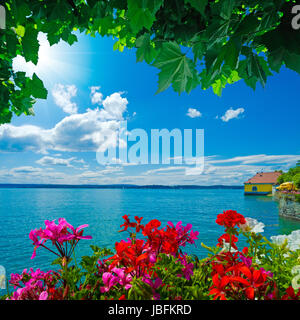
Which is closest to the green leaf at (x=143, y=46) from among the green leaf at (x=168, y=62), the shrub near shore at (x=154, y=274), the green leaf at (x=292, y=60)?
the green leaf at (x=168, y=62)

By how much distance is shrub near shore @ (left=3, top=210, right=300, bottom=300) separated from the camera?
99 cm

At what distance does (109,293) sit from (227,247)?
2.86ft

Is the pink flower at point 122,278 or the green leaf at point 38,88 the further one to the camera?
the green leaf at point 38,88

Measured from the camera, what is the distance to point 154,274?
3.99ft

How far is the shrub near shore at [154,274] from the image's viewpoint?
99cm

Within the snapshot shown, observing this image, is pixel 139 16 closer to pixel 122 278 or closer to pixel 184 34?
pixel 184 34

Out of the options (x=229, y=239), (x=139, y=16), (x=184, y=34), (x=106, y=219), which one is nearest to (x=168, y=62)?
(x=139, y=16)

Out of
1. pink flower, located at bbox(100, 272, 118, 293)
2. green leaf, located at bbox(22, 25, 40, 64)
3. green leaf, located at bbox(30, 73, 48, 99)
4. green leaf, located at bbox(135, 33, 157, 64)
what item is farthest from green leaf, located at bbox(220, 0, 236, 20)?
pink flower, located at bbox(100, 272, 118, 293)

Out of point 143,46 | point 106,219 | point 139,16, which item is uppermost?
point 143,46

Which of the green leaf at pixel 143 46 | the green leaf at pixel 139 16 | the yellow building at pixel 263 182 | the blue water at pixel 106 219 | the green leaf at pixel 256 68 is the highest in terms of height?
the green leaf at pixel 143 46

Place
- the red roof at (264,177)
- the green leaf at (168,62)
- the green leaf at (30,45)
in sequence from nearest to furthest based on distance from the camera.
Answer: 1. the green leaf at (168,62)
2. the green leaf at (30,45)
3. the red roof at (264,177)

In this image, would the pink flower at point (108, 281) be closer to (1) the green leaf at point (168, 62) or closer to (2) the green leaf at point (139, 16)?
(1) the green leaf at point (168, 62)
